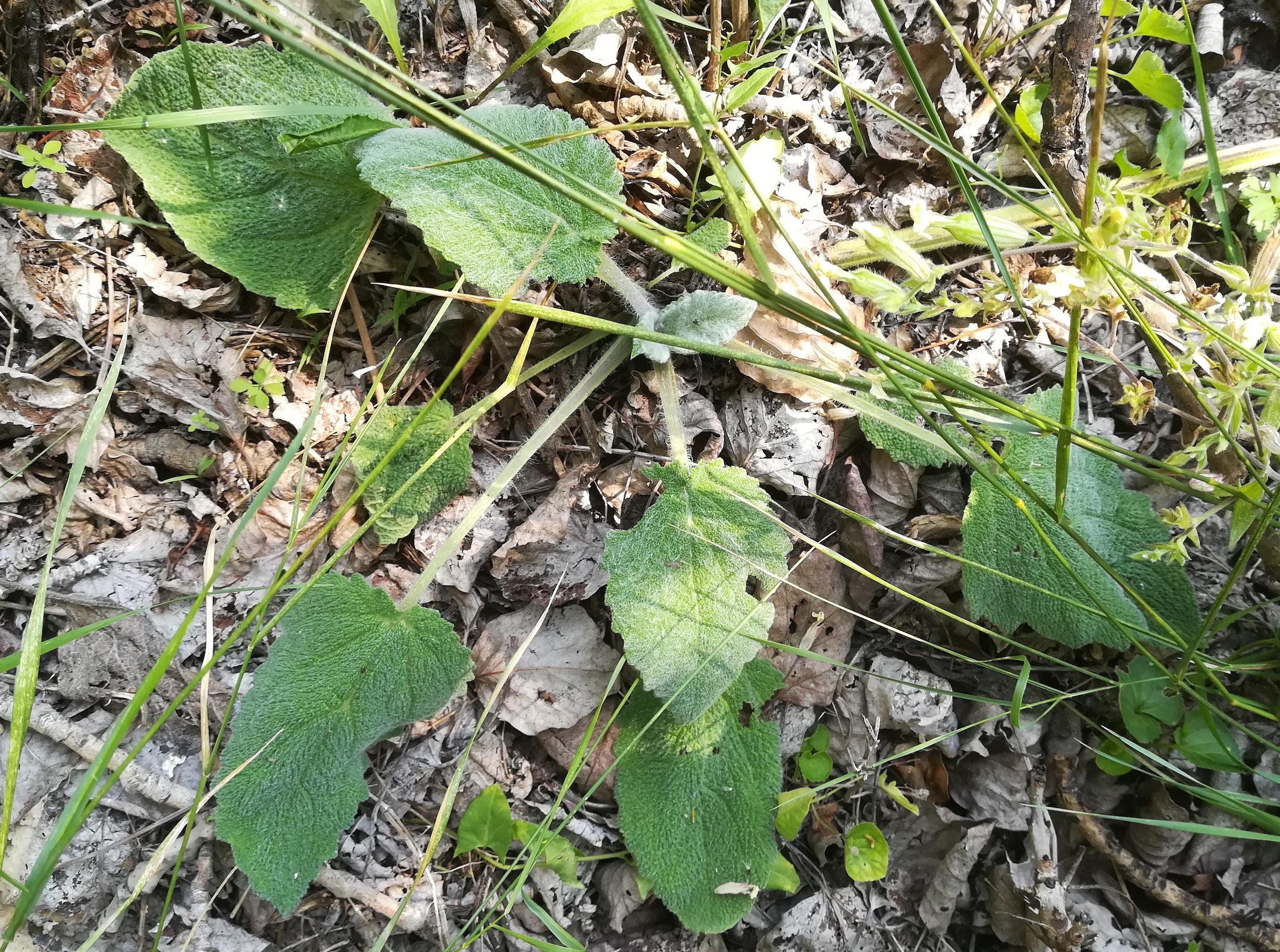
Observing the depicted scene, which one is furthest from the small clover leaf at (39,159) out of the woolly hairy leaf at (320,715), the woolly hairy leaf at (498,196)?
the woolly hairy leaf at (320,715)

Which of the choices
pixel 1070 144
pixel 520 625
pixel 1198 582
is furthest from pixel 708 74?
pixel 1198 582

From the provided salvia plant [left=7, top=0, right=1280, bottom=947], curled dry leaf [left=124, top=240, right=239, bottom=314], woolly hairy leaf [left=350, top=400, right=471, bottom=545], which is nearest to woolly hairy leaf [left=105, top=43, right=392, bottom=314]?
salvia plant [left=7, top=0, right=1280, bottom=947]

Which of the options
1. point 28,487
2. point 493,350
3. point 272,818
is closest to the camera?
point 272,818

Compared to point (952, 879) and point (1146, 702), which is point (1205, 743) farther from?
point (952, 879)

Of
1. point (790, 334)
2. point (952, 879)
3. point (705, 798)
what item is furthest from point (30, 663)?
point (952, 879)

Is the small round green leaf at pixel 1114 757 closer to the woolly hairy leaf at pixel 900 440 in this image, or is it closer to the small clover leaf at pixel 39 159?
the woolly hairy leaf at pixel 900 440

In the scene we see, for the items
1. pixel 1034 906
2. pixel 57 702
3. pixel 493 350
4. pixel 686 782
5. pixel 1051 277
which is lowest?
pixel 1034 906

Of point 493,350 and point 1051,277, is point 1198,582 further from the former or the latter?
point 493,350
